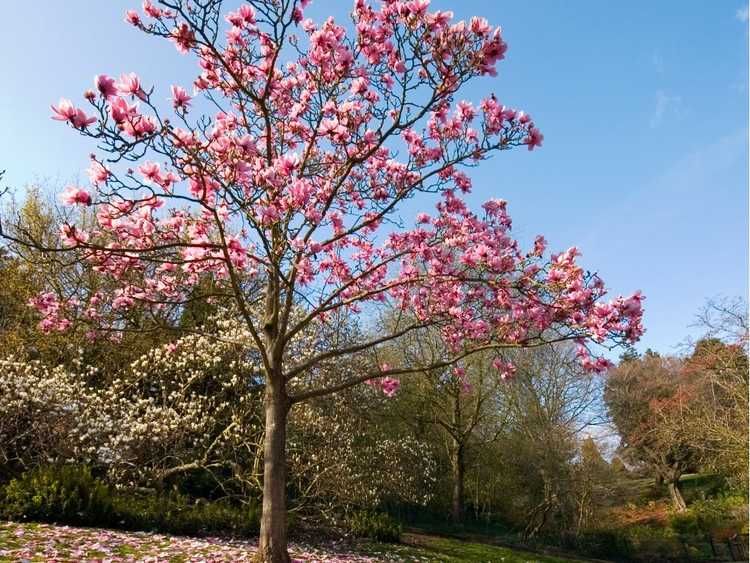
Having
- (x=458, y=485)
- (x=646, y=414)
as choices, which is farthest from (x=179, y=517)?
(x=646, y=414)

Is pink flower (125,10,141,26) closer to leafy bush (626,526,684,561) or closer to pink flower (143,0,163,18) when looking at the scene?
pink flower (143,0,163,18)

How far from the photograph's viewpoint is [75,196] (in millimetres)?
4613

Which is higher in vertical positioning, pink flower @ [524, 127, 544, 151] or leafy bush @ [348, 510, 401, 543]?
pink flower @ [524, 127, 544, 151]

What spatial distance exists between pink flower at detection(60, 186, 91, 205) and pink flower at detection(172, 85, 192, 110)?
1.09m

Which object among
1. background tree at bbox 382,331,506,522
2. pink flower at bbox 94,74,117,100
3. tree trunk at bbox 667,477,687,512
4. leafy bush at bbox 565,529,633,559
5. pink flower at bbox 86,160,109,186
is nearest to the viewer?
pink flower at bbox 94,74,117,100

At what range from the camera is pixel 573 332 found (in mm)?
6348

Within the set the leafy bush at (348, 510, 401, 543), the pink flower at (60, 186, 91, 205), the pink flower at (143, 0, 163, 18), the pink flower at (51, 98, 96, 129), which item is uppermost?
the pink flower at (143, 0, 163, 18)

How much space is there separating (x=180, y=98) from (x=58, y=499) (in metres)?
6.96

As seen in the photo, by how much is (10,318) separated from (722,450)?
2064 centimetres

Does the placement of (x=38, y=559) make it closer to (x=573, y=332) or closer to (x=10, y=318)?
(x=573, y=332)

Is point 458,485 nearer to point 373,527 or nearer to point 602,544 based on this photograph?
point 602,544

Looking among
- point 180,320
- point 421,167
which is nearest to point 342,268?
point 421,167

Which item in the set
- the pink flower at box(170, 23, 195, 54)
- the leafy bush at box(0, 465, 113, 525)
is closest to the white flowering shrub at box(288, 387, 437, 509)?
the leafy bush at box(0, 465, 113, 525)

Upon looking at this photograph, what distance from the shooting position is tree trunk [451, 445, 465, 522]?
1886 cm
